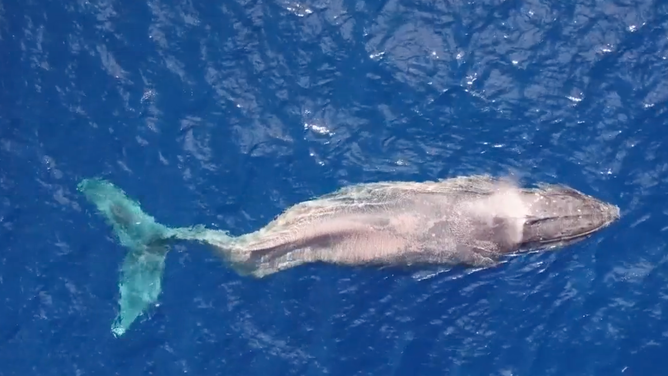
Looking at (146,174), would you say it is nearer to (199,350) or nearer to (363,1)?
(199,350)

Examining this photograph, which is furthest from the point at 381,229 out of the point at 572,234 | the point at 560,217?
the point at 572,234

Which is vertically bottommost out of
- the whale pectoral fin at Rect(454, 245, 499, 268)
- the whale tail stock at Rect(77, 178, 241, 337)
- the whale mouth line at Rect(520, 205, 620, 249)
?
the whale pectoral fin at Rect(454, 245, 499, 268)

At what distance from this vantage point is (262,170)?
16516 millimetres

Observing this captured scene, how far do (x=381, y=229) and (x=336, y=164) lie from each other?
1927 millimetres

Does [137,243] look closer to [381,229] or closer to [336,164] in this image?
[336,164]

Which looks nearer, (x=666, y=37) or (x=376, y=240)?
(x=376, y=240)

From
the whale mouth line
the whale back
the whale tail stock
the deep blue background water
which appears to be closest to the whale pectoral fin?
the whale back

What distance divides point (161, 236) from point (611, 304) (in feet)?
29.6

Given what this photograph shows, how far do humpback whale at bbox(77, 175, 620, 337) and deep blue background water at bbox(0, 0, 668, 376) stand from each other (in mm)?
306

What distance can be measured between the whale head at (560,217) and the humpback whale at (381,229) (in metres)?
0.02

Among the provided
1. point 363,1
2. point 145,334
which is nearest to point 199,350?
point 145,334

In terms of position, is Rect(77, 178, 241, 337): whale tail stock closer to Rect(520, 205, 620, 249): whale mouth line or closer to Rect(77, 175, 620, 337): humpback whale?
Rect(77, 175, 620, 337): humpback whale

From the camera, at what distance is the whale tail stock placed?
52.6ft

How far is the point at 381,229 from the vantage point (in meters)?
15.3
